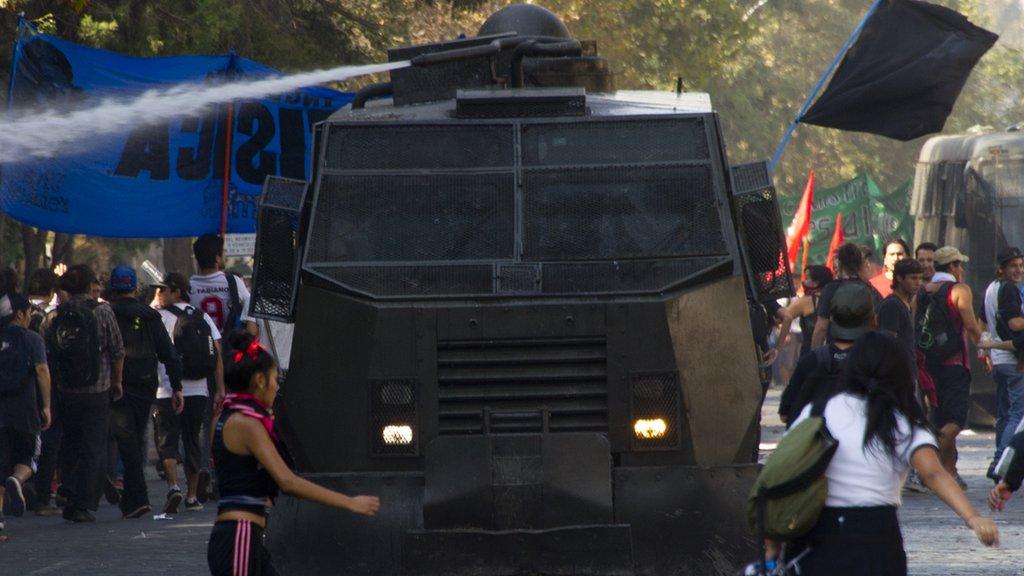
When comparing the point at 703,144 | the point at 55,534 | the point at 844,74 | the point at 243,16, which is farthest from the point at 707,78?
the point at 703,144

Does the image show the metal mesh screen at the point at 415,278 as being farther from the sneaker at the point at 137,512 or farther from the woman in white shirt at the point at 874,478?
the sneaker at the point at 137,512

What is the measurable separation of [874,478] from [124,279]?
9.87 meters

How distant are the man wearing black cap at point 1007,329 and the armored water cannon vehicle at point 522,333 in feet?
19.9

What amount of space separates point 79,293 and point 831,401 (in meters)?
9.43

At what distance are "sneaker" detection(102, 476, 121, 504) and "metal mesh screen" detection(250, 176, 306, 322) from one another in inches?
268

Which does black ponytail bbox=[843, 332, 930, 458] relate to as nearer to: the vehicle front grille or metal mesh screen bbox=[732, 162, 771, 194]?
the vehicle front grille

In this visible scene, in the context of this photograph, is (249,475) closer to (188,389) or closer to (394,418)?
(394,418)

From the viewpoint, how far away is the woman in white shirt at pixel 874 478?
6.38m

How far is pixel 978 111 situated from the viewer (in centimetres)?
6219

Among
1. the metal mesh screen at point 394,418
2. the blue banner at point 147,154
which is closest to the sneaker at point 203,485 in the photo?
the blue banner at point 147,154

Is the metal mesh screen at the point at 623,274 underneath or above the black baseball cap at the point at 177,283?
underneath

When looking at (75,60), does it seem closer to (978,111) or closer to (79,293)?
(79,293)

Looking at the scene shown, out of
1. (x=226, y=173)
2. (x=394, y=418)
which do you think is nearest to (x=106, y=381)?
(x=226, y=173)

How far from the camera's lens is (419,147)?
33.2ft
